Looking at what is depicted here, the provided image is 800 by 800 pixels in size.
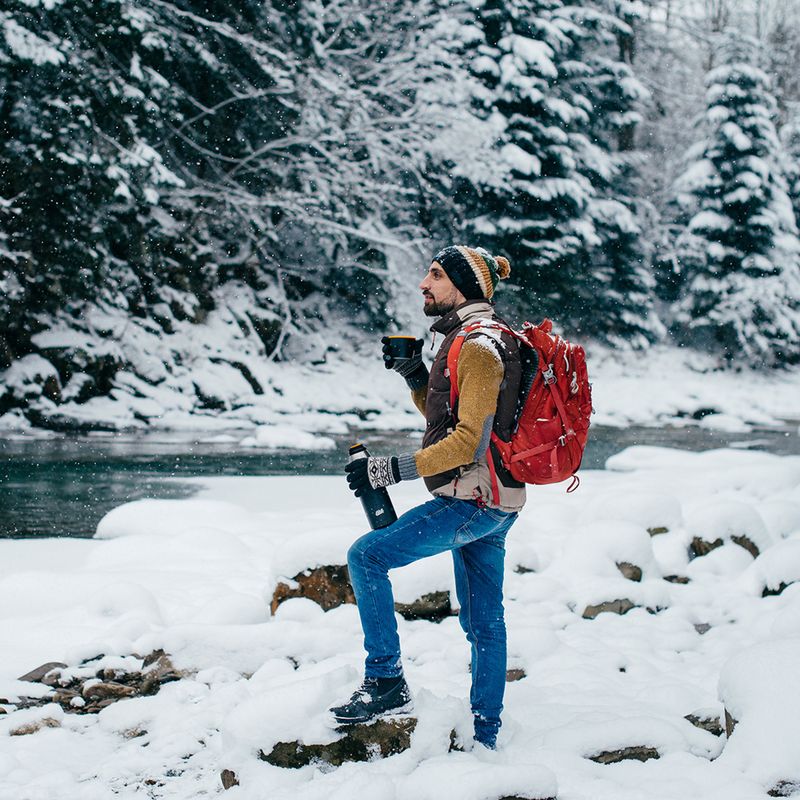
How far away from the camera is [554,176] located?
71.4ft

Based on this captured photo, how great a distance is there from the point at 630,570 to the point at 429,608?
1.61m

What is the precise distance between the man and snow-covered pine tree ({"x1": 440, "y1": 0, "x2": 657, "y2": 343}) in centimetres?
1698

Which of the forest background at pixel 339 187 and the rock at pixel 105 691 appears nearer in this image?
the rock at pixel 105 691

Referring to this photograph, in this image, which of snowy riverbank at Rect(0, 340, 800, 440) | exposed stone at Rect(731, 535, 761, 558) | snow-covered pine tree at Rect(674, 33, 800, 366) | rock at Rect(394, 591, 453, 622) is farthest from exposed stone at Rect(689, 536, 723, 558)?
snow-covered pine tree at Rect(674, 33, 800, 366)

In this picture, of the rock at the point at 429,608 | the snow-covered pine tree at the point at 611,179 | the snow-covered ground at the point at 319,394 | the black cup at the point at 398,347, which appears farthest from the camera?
the snow-covered pine tree at the point at 611,179

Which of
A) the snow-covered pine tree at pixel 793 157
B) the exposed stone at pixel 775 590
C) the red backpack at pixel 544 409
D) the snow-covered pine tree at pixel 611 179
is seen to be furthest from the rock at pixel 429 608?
the snow-covered pine tree at pixel 793 157

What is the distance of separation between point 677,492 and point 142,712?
22.9 ft

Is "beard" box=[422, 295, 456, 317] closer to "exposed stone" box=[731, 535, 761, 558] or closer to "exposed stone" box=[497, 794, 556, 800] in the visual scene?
"exposed stone" box=[497, 794, 556, 800]

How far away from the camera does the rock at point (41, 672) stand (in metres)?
3.89

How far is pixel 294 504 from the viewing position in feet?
27.9

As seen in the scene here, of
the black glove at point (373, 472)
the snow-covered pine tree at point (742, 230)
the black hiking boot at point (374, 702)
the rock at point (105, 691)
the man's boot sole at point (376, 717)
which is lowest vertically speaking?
the rock at point (105, 691)

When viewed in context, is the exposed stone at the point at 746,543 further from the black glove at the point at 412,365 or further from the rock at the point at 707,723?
the black glove at the point at 412,365

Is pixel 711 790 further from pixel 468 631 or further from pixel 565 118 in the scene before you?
pixel 565 118

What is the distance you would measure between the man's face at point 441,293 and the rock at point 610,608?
2.77 m
